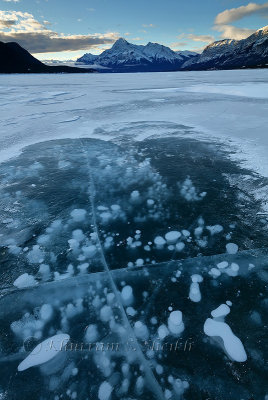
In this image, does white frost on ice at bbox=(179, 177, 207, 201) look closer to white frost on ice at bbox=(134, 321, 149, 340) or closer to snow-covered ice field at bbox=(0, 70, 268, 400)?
snow-covered ice field at bbox=(0, 70, 268, 400)

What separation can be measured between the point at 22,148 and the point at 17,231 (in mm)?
3592

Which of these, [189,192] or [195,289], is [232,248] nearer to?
[195,289]

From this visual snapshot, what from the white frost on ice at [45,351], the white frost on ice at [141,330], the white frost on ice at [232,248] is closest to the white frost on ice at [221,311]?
the white frost on ice at [141,330]

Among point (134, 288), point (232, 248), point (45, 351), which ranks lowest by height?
point (45, 351)

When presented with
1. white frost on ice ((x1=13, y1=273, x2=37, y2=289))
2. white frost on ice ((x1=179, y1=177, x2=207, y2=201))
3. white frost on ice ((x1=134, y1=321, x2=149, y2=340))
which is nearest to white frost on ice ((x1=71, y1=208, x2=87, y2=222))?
white frost on ice ((x1=13, y1=273, x2=37, y2=289))

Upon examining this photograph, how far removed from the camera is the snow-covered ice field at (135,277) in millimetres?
1639

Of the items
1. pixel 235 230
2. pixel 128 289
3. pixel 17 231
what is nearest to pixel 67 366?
pixel 128 289

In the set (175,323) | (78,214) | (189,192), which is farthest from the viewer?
(189,192)

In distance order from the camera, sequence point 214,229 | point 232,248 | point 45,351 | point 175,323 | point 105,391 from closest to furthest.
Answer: point 105,391, point 45,351, point 175,323, point 232,248, point 214,229

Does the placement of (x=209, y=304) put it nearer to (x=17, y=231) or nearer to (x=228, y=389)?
(x=228, y=389)

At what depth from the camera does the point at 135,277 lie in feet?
7.62

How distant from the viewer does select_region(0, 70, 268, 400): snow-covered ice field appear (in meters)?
1.64

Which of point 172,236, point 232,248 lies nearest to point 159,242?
point 172,236

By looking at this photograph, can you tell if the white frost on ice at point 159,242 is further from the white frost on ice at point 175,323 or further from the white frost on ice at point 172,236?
the white frost on ice at point 175,323
